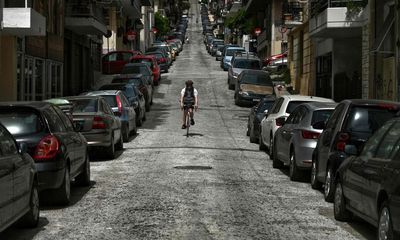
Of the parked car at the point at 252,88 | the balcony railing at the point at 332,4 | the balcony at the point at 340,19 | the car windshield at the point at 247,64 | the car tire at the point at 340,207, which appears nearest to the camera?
the car tire at the point at 340,207

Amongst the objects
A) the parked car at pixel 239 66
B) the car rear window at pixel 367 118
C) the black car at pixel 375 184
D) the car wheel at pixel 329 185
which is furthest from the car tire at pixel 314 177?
the parked car at pixel 239 66

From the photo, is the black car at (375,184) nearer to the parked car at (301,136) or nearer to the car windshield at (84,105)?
the parked car at (301,136)

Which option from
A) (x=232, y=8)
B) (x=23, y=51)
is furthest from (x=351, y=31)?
(x=232, y=8)

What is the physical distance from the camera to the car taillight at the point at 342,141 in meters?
11.4

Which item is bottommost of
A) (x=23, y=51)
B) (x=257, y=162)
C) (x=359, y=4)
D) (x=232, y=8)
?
(x=257, y=162)

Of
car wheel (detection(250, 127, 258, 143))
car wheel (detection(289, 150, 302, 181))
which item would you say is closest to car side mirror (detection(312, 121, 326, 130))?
car wheel (detection(289, 150, 302, 181))

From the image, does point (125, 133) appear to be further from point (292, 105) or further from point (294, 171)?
point (294, 171)

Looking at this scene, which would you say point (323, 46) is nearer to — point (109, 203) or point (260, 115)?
point (260, 115)

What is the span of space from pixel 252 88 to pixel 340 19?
326 inches

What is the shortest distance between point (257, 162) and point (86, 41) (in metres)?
28.8

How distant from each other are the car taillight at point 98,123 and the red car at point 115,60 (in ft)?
106

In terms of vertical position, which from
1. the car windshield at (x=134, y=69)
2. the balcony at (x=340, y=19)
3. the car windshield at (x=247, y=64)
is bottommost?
the car windshield at (x=134, y=69)

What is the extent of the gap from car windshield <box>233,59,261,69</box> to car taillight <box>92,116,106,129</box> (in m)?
27.4

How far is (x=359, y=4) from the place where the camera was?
1076 inches
